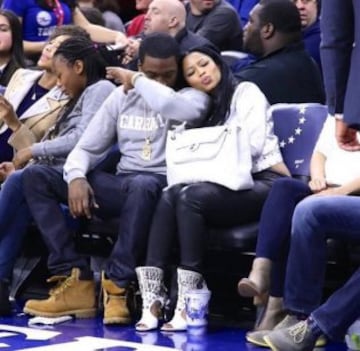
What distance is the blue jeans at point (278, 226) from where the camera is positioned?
463 cm

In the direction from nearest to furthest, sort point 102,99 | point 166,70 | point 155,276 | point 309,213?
1. point 309,213
2. point 155,276
3. point 166,70
4. point 102,99

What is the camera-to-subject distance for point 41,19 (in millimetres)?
7574

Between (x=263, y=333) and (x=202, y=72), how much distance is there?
52.5 inches

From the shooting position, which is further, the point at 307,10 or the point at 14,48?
the point at 14,48

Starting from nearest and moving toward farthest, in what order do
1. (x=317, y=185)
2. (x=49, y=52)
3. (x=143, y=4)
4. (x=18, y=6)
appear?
(x=317, y=185) → (x=49, y=52) → (x=18, y=6) → (x=143, y=4)

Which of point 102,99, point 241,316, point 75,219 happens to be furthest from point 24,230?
point 241,316

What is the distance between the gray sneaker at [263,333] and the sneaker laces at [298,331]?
0.13 metres

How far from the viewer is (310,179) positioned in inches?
202

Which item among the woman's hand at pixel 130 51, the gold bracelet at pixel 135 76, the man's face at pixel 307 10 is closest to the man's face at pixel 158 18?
the woman's hand at pixel 130 51

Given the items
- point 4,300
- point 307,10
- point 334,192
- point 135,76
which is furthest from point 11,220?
point 307,10

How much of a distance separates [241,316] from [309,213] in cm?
103

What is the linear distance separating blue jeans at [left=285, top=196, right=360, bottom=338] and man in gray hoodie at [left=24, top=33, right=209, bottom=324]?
909 mm

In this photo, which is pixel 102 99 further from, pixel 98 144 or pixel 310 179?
pixel 310 179

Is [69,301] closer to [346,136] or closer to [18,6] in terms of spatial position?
[346,136]
